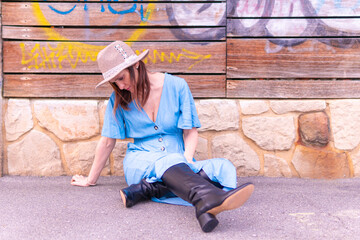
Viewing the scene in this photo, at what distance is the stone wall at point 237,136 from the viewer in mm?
3654

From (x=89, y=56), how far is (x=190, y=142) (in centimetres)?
143

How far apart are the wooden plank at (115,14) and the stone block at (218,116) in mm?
796

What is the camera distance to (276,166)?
3.72 meters

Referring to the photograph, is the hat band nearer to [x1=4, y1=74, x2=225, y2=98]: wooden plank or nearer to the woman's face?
the woman's face

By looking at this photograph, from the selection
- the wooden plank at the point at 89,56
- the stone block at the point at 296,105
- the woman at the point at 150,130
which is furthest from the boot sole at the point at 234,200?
the wooden plank at the point at 89,56

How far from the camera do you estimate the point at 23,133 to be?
147 inches

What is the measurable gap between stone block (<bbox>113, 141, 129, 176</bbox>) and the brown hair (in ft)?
2.53

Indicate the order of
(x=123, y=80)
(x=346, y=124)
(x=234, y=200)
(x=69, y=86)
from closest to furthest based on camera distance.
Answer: (x=234, y=200) < (x=123, y=80) < (x=346, y=124) < (x=69, y=86)

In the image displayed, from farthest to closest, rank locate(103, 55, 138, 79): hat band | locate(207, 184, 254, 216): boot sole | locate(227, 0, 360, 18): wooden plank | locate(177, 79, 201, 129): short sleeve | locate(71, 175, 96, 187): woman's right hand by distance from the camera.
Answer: locate(227, 0, 360, 18): wooden plank
locate(71, 175, 96, 187): woman's right hand
locate(177, 79, 201, 129): short sleeve
locate(103, 55, 138, 79): hat band
locate(207, 184, 254, 216): boot sole

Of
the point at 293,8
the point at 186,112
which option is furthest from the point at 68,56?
the point at 293,8

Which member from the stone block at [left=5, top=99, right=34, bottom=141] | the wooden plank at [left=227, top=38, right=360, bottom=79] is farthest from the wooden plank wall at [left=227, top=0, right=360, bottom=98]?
the stone block at [left=5, top=99, right=34, bottom=141]

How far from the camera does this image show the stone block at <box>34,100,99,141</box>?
3.71m

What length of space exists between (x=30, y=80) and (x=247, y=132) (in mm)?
2175

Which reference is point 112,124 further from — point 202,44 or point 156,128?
point 202,44
